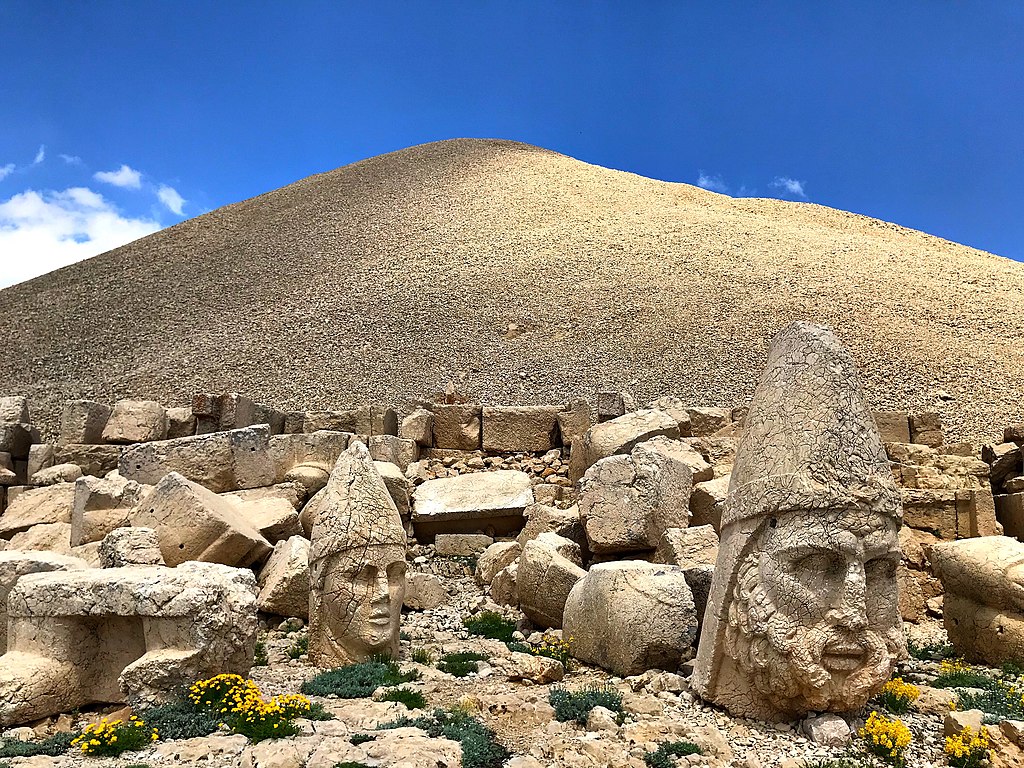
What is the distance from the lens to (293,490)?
1001cm

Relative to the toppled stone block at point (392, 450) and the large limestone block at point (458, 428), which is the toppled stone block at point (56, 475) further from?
the large limestone block at point (458, 428)

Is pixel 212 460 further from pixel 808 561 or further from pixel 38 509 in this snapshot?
pixel 808 561

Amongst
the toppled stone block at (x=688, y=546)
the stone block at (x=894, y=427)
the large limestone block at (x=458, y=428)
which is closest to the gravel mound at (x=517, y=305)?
the stone block at (x=894, y=427)

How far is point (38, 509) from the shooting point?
9930 millimetres

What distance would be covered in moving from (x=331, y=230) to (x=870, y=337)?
74.7 ft

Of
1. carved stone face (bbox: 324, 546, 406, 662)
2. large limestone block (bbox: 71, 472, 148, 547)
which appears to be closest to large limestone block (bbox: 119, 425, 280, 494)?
large limestone block (bbox: 71, 472, 148, 547)

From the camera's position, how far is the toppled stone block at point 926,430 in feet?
38.0

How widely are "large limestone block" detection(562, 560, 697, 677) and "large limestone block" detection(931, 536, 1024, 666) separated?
2363 millimetres

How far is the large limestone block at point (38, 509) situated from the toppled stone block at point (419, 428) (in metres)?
4.28

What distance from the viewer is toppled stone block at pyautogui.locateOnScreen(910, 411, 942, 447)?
38.0 ft

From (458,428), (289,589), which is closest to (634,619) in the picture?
(289,589)

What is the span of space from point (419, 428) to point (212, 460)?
3014mm

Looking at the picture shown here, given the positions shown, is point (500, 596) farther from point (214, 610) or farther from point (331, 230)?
point (331, 230)

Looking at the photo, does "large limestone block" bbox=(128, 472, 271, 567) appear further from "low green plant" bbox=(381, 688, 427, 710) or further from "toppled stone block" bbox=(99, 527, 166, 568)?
"low green plant" bbox=(381, 688, 427, 710)
